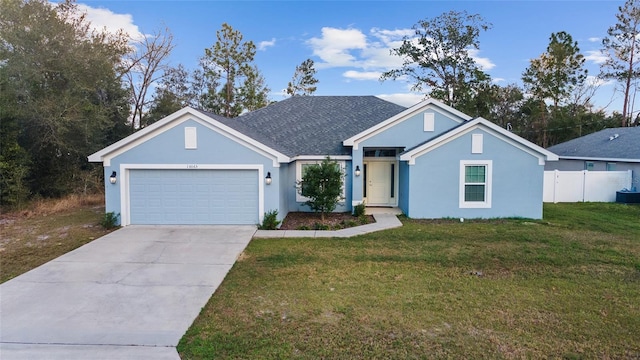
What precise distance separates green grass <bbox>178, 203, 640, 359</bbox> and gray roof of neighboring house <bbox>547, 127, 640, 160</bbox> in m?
12.7

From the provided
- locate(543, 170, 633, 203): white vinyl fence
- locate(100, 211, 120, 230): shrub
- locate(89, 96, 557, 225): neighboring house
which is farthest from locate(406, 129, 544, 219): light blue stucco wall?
locate(100, 211, 120, 230): shrub

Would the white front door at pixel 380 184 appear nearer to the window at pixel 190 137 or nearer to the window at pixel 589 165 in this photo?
the window at pixel 190 137

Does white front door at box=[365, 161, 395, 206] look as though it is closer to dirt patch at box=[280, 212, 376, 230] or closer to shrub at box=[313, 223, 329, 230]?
dirt patch at box=[280, 212, 376, 230]

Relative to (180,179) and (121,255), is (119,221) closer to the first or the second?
(180,179)

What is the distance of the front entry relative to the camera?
16.1 m

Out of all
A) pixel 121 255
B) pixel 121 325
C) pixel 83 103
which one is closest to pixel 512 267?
pixel 121 325

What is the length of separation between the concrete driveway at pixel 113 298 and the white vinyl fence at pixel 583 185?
15242 mm

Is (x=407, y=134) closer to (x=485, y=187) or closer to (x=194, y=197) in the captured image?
(x=485, y=187)

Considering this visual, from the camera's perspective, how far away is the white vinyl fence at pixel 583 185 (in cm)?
1752

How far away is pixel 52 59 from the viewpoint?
16.4 meters

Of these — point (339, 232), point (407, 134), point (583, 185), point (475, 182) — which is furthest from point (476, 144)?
point (583, 185)

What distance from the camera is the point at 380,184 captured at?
1617 cm

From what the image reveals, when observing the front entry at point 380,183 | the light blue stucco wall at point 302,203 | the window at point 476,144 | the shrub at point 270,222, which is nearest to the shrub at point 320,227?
the shrub at point 270,222

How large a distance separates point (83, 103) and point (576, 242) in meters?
20.3
